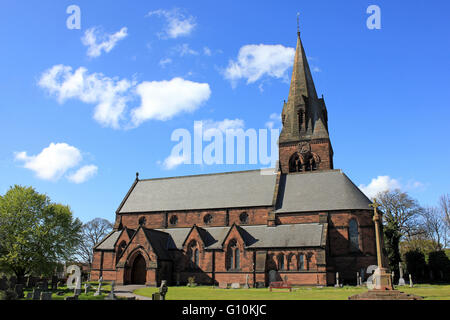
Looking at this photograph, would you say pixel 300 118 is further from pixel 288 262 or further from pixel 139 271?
pixel 139 271

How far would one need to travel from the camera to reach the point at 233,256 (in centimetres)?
3866

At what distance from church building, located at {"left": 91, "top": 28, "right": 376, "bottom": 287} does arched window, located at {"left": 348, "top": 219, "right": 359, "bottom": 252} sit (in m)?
0.10

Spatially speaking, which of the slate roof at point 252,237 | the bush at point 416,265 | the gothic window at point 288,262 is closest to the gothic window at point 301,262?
the gothic window at point 288,262

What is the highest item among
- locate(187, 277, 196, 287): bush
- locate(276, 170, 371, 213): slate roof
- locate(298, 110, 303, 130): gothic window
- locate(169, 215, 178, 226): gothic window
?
locate(298, 110, 303, 130): gothic window

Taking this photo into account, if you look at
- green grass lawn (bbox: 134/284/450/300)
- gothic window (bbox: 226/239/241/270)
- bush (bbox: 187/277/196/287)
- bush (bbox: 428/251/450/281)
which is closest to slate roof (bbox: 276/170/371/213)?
gothic window (bbox: 226/239/241/270)

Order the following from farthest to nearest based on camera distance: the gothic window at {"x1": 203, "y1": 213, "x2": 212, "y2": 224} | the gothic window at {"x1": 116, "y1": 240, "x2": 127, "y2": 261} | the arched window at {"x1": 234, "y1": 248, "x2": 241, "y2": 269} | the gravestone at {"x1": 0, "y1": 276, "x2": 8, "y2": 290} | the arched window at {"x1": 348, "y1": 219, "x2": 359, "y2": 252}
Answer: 1. the gothic window at {"x1": 203, "y1": 213, "x2": 212, "y2": 224}
2. the gothic window at {"x1": 116, "y1": 240, "x2": 127, "y2": 261}
3. the arched window at {"x1": 234, "y1": 248, "x2": 241, "y2": 269}
4. the arched window at {"x1": 348, "y1": 219, "x2": 359, "y2": 252}
5. the gravestone at {"x1": 0, "y1": 276, "x2": 8, "y2": 290}

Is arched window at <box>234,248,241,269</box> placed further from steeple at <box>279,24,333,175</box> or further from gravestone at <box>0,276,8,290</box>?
gravestone at <box>0,276,8,290</box>

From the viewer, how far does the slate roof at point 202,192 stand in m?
44.1

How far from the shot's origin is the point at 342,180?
1657 inches

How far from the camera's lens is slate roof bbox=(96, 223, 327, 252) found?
3662 centimetres

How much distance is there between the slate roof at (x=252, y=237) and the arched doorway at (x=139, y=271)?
2.27 meters

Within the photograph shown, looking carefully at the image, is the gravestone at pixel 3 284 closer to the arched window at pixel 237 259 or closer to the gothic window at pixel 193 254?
the gothic window at pixel 193 254
